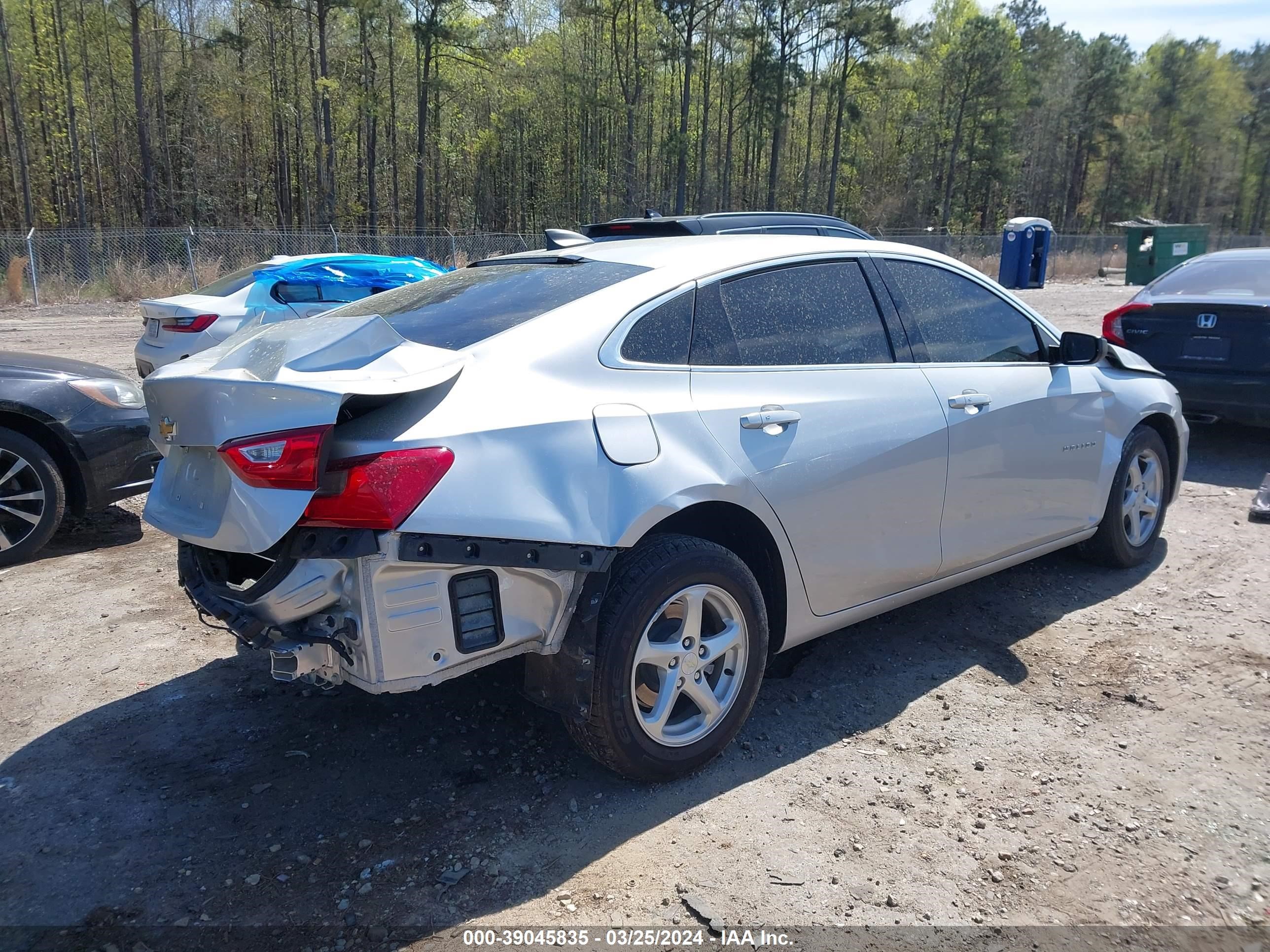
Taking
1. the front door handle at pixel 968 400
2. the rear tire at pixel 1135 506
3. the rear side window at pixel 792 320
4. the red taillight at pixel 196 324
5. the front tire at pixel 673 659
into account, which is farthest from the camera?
the red taillight at pixel 196 324

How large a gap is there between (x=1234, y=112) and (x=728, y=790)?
88.6 meters

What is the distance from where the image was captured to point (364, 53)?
120 ft

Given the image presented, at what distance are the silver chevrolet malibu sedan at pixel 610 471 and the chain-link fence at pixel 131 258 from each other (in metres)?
19.2

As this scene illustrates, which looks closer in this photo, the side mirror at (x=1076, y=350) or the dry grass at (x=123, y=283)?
the side mirror at (x=1076, y=350)

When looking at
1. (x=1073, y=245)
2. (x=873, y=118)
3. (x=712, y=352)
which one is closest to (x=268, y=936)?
(x=712, y=352)

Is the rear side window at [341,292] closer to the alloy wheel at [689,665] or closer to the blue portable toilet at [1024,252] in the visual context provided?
the alloy wheel at [689,665]

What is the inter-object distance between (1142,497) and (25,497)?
6150 mm

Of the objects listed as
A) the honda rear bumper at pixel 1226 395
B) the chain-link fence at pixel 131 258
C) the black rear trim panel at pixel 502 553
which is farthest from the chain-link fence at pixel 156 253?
the black rear trim panel at pixel 502 553

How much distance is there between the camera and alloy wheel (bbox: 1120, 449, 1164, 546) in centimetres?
499

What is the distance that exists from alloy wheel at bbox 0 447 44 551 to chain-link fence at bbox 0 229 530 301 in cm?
1705

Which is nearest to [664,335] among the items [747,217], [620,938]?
[747,217]

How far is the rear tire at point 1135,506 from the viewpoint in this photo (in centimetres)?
486

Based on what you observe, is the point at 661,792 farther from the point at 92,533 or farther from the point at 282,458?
the point at 92,533

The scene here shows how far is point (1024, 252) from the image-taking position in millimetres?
28734
